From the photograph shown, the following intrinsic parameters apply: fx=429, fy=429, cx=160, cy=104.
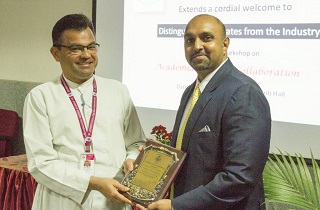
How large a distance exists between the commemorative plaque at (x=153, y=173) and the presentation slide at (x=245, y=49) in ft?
3.97

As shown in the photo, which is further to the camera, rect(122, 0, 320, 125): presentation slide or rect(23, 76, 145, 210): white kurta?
rect(122, 0, 320, 125): presentation slide

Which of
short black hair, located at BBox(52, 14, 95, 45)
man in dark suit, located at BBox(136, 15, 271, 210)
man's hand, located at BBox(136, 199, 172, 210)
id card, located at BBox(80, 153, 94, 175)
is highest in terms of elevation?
short black hair, located at BBox(52, 14, 95, 45)

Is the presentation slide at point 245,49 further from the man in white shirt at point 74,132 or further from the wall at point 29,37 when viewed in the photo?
the man in white shirt at point 74,132

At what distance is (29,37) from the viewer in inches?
154

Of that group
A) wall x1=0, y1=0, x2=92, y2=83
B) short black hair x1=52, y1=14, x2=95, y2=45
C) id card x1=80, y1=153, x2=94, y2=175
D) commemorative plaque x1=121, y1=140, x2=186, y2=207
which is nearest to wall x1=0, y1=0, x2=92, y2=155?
wall x1=0, y1=0, x2=92, y2=83

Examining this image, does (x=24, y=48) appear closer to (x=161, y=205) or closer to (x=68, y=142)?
(x=68, y=142)

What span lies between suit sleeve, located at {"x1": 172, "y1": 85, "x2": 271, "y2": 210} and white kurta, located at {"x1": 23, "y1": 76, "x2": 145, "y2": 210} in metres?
0.44

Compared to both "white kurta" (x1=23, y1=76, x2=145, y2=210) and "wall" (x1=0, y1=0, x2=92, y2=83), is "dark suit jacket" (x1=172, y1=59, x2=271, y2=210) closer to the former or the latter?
"white kurta" (x1=23, y1=76, x2=145, y2=210)

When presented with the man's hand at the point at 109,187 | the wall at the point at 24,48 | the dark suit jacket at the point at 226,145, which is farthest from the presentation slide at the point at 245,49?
the man's hand at the point at 109,187

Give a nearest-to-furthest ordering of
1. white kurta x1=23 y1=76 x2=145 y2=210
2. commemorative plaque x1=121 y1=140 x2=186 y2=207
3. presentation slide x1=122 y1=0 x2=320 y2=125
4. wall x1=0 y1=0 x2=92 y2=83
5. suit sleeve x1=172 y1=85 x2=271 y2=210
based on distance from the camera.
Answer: suit sleeve x1=172 y1=85 x2=271 y2=210 → commemorative plaque x1=121 y1=140 x2=186 y2=207 → white kurta x1=23 y1=76 x2=145 y2=210 → presentation slide x1=122 y1=0 x2=320 y2=125 → wall x1=0 y1=0 x2=92 y2=83

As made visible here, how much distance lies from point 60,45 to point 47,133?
354mm

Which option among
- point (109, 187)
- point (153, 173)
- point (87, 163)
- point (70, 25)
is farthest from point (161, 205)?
point (70, 25)

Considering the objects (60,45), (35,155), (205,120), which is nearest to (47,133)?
(35,155)

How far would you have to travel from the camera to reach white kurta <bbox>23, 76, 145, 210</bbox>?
1.65 m
